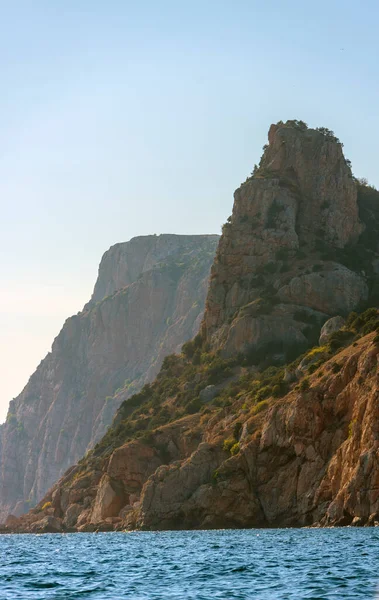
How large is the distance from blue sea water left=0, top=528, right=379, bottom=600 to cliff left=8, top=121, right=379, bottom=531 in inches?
1007

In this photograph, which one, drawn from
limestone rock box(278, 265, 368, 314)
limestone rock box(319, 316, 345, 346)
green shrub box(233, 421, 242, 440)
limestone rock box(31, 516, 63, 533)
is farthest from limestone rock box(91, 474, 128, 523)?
limestone rock box(278, 265, 368, 314)

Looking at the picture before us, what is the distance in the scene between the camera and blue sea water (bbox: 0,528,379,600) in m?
40.9

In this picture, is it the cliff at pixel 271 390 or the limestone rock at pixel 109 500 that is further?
the limestone rock at pixel 109 500

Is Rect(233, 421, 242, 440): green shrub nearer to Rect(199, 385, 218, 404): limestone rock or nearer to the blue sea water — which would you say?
Rect(199, 385, 218, 404): limestone rock

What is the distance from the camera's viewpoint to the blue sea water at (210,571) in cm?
4091

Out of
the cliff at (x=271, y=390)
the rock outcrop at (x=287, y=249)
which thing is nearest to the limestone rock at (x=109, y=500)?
the cliff at (x=271, y=390)

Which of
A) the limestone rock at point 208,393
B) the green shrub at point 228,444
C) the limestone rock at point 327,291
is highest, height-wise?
the limestone rock at point 327,291

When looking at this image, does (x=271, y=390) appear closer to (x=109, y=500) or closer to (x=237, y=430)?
(x=237, y=430)

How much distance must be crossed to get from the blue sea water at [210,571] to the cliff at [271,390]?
25.6 metres

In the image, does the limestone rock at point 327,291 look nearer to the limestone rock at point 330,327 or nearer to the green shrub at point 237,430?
the limestone rock at point 330,327

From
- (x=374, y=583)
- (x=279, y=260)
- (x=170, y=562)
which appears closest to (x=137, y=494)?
(x=279, y=260)

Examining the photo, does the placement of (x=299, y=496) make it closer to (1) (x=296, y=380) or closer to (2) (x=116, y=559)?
(1) (x=296, y=380)

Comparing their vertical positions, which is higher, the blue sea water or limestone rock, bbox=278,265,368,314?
limestone rock, bbox=278,265,368,314

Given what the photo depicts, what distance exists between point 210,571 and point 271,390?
78.3m
